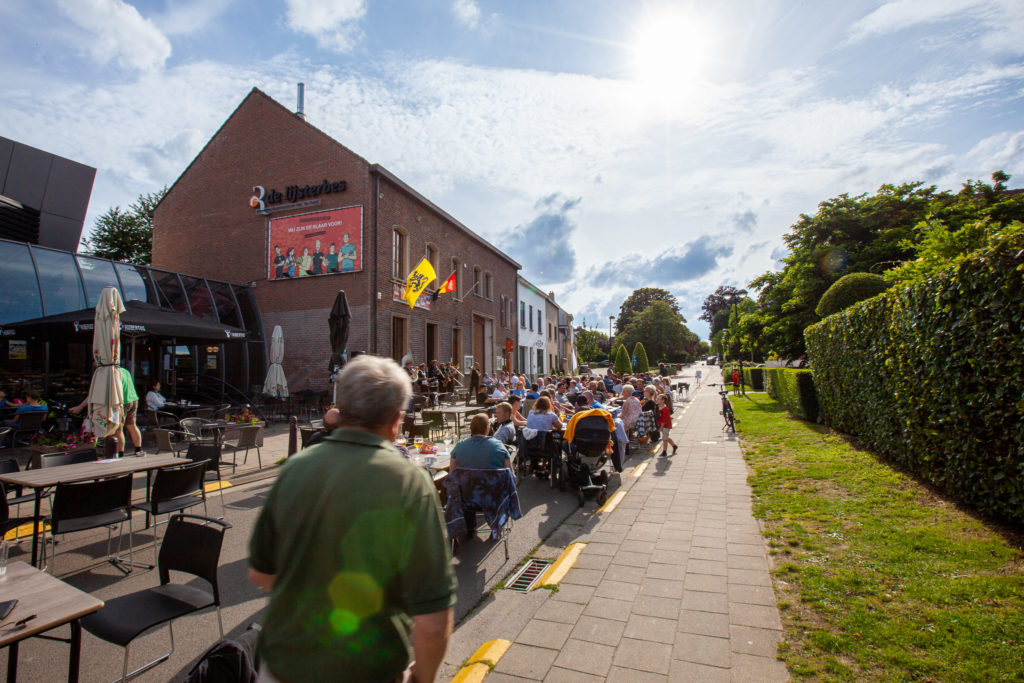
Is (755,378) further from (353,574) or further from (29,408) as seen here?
(353,574)

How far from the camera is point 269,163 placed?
19812 mm

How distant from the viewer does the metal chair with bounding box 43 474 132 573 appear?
430 cm

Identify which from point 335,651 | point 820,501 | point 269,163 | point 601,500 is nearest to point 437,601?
point 335,651

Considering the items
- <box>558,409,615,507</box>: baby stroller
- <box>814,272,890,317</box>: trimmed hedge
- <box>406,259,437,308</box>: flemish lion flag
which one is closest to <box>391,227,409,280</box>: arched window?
<box>406,259,437,308</box>: flemish lion flag

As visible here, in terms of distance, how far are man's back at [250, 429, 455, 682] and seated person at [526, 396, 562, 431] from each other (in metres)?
6.37

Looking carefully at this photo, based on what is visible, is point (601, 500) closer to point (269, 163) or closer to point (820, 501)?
point (820, 501)

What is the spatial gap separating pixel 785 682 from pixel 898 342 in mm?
6128

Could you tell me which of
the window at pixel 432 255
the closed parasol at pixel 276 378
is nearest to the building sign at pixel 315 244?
the closed parasol at pixel 276 378

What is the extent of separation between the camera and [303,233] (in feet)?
62.4

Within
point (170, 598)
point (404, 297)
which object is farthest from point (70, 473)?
point (404, 297)

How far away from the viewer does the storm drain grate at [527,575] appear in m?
4.37

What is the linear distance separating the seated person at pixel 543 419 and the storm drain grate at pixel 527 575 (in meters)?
3.04

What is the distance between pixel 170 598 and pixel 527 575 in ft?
9.12

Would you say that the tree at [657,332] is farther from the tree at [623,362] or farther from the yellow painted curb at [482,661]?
the yellow painted curb at [482,661]
